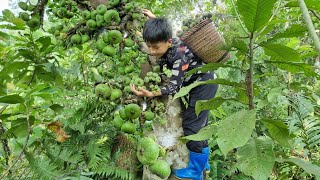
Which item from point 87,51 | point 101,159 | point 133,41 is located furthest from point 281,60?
point 87,51

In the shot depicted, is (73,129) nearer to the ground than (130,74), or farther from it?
nearer to the ground

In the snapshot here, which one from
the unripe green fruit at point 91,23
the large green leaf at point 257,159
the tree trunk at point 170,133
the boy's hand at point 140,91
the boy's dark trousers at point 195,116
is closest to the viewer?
the large green leaf at point 257,159

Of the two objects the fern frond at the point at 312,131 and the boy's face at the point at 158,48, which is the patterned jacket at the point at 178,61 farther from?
the fern frond at the point at 312,131

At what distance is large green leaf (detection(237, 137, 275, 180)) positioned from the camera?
1344 millimetres

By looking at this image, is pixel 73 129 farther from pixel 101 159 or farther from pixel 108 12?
pixel 108 12

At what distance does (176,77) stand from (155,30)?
36cm

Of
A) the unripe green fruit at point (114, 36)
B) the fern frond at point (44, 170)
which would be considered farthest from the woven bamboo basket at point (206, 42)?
the fern frond at point (44, 170)

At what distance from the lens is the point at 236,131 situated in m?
1.29

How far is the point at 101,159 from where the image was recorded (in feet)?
8.53

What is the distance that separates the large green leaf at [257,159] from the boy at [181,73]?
86 cm

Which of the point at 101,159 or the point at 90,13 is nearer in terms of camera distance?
the point at 90,13

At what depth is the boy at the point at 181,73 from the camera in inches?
94.1

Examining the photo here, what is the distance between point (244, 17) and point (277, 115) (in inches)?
109

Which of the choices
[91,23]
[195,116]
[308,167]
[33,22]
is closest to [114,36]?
[91,23]
